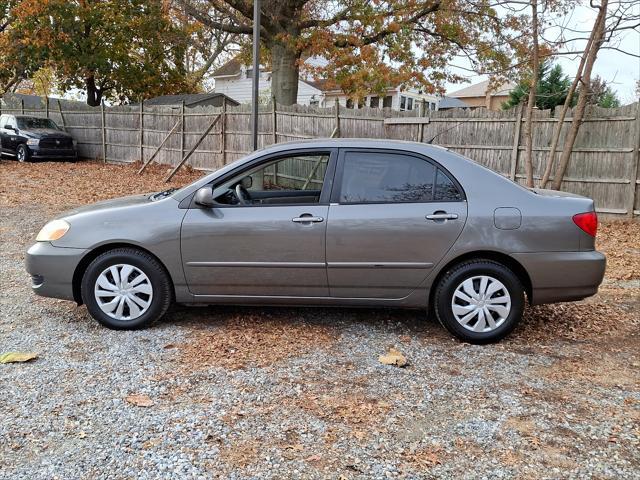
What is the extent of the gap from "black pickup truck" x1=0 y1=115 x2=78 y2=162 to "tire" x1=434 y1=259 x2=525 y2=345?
733 inches

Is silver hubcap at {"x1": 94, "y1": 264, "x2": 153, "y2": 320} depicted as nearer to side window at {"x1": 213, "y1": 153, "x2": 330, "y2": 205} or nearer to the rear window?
side window at {"x1": 213, "y1": 153, "x2": 330, "y2": 205}

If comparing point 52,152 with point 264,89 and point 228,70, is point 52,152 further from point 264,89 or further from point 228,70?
point 228,70

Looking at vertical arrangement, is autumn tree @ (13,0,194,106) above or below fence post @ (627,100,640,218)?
above

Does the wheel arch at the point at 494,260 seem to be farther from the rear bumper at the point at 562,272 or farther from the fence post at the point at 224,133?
the fence post at the point at 224,133

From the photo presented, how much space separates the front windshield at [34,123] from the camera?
19.8m

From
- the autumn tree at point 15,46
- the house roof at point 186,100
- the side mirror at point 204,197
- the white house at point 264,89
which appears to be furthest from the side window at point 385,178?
the white house at point 264,89

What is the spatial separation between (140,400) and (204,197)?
163cm

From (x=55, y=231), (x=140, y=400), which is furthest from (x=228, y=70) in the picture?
(x=140, y=400)

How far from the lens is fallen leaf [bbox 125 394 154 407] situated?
3.33 m

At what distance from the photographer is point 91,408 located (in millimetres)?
3277

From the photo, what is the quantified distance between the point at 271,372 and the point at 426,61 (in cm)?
1571

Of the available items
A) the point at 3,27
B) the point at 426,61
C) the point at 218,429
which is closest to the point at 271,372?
the point at 218,429

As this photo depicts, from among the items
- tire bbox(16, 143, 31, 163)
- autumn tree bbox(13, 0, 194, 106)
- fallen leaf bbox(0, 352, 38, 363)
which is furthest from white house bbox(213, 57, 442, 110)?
fallen leaf bbox(0, 352, 38, 363)

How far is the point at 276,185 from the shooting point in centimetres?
586
